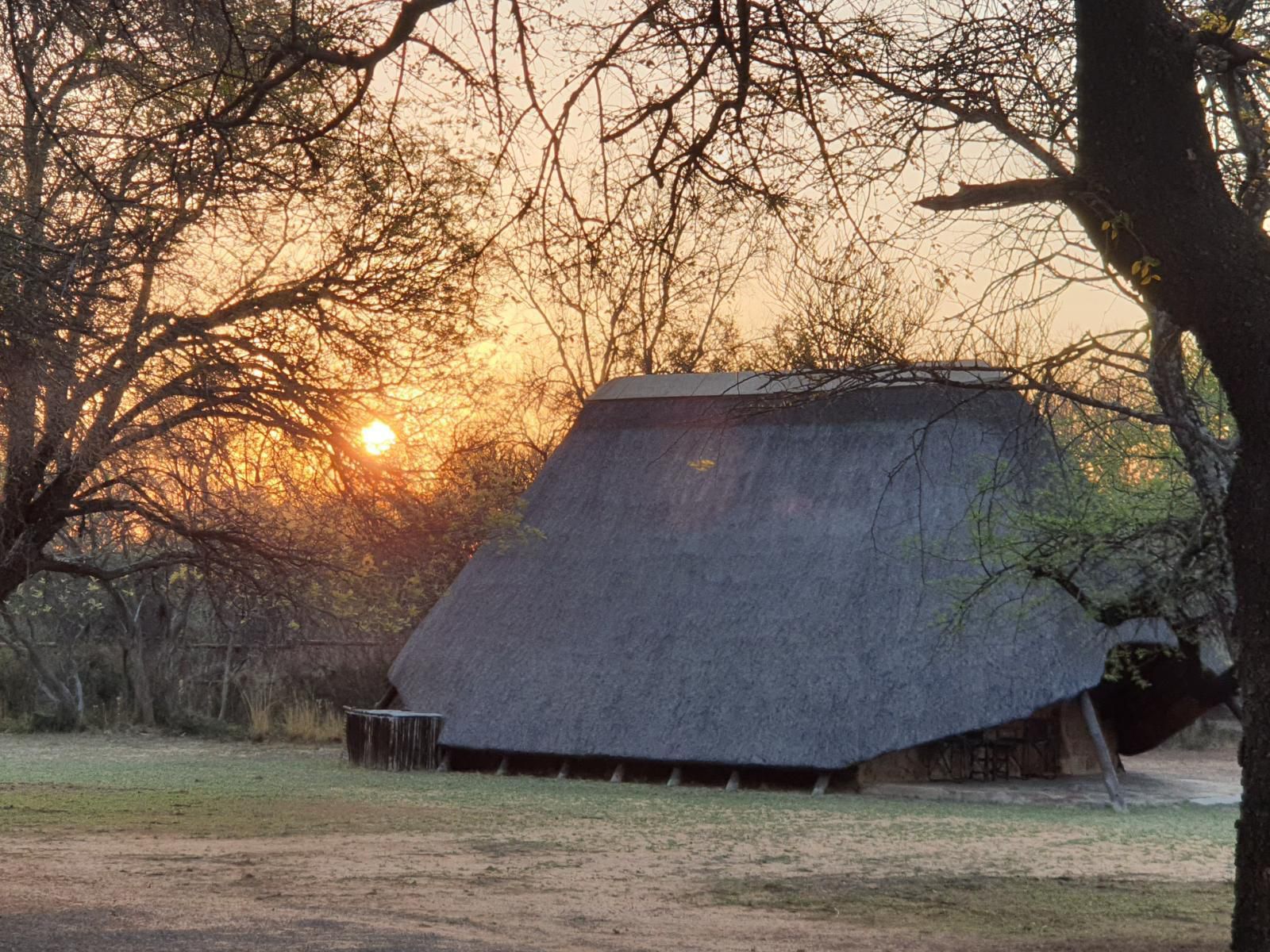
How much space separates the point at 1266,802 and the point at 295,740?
19.7 metres

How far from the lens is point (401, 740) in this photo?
18844 millimetres

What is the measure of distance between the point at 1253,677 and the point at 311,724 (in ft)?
64.6

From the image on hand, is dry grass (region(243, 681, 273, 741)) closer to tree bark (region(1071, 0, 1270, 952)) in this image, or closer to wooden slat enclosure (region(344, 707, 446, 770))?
wooden slat enclosure (region(344, 707, 446, 770))

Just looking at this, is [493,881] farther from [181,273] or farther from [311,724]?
[311,724]

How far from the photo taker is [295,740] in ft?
79.7

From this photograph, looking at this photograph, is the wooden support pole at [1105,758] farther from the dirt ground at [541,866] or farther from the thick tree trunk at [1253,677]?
the thick tree trunk at [1253,677]

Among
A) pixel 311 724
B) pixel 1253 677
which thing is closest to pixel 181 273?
pixel 1253 677

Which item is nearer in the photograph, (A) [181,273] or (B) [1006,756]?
(A) [181,273]

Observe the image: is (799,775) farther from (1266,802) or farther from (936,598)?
(1266,802)

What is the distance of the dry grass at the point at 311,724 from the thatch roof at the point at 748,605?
4.30m

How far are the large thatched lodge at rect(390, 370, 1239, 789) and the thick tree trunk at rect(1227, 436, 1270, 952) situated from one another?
27.7ft

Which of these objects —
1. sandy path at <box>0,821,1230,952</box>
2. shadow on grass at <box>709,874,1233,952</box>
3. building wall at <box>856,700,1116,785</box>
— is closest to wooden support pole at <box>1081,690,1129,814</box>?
building wall at <box>856,700,1116,785</box>

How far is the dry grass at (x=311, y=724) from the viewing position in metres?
24.2

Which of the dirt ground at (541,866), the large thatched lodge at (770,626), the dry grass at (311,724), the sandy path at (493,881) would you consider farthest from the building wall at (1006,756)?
the dry grass at (311,724)
